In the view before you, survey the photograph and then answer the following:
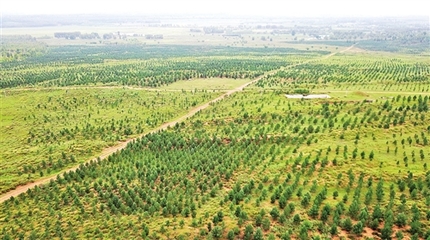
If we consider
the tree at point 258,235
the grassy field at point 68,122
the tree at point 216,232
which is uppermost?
the tree at point 258,235

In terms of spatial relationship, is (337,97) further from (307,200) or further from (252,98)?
(307,200)

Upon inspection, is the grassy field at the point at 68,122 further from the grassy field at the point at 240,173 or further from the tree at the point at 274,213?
the tree at the point at 274,213

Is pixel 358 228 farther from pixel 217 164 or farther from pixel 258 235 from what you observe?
pixel 217 164

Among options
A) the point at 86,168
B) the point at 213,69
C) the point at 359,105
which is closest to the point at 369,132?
the point at 359,105

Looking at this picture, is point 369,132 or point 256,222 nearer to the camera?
point 256,222

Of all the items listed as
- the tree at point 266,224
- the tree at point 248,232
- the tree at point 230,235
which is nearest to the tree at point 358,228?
the tree at point 266,224

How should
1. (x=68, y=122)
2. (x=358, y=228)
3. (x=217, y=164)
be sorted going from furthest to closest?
(x=68, y=122), (x=217, y=164), (x=358, y=228)

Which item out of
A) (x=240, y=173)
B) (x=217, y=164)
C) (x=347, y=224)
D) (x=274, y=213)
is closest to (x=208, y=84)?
(x=217, y=164)

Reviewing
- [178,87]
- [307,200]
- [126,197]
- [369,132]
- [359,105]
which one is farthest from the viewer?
[178,87]
